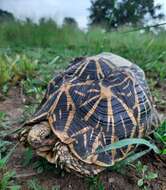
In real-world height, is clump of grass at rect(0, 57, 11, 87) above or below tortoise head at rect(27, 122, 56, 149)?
below

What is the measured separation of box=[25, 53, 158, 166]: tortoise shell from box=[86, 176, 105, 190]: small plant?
139mm

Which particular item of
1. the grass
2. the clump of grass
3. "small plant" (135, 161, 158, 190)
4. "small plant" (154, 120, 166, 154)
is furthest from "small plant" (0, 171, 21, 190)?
the clump of grass

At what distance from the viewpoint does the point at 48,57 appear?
5371mm

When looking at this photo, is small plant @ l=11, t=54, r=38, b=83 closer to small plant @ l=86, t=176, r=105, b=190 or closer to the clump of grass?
the clump of grass

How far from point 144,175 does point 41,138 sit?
0.56m

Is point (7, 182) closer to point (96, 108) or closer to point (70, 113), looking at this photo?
point (70, 113)

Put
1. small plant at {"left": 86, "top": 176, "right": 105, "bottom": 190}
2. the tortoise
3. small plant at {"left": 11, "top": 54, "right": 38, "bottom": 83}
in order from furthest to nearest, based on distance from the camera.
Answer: small plant at {"left": 11, "top": 54, "right": 38, "bottom": 83} < small plant at {"left": 86, "top": 176, "right": 105, "bottom": 190} < the tortoise

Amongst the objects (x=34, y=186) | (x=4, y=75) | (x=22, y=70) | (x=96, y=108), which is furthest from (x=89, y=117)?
(x=22, y=70)

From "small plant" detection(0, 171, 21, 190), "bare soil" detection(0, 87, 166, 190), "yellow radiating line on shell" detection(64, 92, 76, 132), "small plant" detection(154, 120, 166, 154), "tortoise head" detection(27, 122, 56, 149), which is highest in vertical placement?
"yellow radiating line on shell" detection(64, 92, 76, 132)

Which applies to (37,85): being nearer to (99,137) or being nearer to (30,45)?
(99,137)

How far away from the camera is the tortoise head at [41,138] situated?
201cm

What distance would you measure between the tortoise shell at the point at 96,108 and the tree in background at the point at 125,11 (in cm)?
101

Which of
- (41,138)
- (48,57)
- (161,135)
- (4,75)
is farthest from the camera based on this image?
(48,57)

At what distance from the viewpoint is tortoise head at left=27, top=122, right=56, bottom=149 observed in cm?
201
